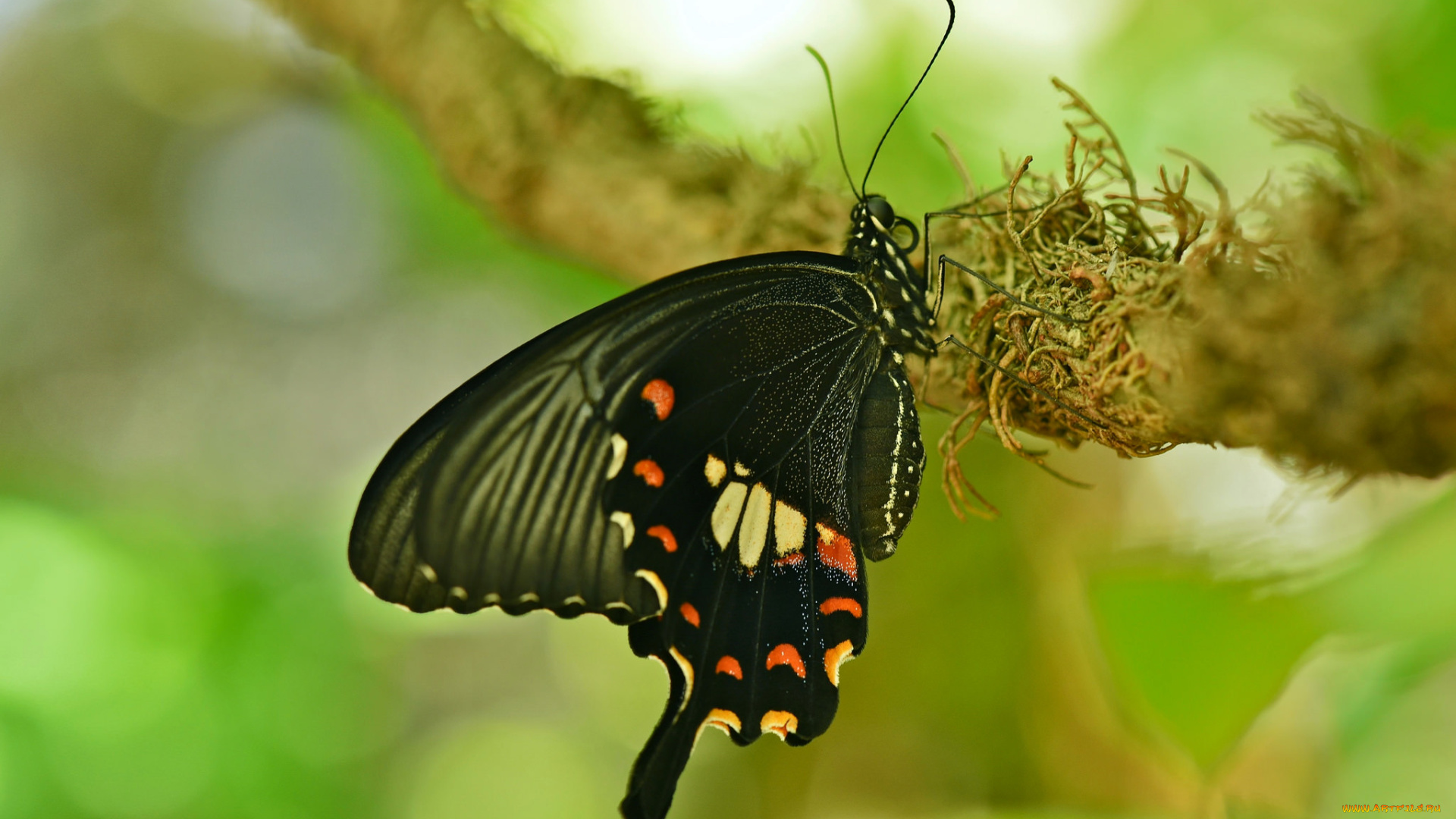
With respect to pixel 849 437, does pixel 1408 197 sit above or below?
below

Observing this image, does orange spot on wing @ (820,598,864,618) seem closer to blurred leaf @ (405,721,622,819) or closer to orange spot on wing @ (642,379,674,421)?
orange spot on wing @ (642,379,674,421)

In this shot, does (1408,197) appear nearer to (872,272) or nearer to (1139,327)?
(1139,327)

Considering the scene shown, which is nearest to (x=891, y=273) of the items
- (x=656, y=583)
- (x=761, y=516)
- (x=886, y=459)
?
(x=886, y=459)

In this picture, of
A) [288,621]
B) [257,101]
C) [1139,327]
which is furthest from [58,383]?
[1139,327]

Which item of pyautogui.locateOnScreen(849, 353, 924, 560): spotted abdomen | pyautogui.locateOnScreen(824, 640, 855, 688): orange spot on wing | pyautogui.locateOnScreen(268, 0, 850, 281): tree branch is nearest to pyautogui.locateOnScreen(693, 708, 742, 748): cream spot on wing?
pyautogui.locateOnScreen(824, 640, 855, 688): orange spot on wing

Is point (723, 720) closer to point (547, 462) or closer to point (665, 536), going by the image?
point (665, 536)

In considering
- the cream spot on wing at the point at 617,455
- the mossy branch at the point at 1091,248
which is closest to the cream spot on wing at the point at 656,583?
the cream spot on wing at the point at 617,455
